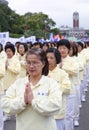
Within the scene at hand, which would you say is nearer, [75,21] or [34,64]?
[34,64]

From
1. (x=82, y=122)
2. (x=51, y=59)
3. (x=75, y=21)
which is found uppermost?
(x=51, y=59)

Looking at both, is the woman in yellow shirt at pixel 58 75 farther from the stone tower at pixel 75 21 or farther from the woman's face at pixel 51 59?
the stone tower at pixel 75 21

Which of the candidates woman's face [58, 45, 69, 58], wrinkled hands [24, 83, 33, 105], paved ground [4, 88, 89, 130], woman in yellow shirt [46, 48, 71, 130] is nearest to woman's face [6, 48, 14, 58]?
paved ground [4, 88, 89, 130]

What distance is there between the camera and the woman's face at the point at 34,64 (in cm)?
377

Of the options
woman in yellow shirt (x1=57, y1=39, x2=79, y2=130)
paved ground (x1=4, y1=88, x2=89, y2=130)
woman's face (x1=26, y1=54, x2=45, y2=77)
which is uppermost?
woman's face (x1=26, y1=54, x2=45, y2=77)

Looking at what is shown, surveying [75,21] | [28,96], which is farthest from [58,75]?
[75,21]

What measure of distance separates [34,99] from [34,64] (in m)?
0.33

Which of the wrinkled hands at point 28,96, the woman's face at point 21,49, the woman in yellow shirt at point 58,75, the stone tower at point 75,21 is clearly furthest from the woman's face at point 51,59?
the stone tower at point 75,21

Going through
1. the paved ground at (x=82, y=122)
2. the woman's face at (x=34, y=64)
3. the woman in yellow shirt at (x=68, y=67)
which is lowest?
the paved ground at (x=82, y=122)

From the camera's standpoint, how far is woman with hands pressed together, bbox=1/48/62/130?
3.66m

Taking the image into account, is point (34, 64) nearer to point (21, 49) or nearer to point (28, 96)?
point (28, 96)

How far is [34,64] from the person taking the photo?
378cm

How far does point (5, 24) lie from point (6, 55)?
198 feet

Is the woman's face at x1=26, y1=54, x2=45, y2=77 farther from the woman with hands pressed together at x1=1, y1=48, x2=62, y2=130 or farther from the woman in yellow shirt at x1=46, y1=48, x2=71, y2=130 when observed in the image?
the woman in yellow shirt at x1=46, y1=48, x2=71, y2=130
